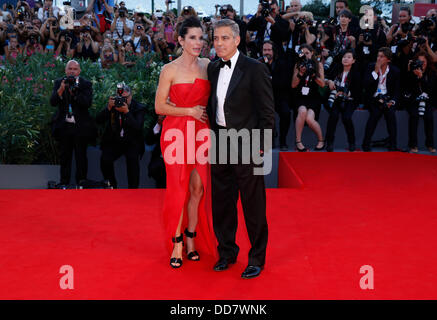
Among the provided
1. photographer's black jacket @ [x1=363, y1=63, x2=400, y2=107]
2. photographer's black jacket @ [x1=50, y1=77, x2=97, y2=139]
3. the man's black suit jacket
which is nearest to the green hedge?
photographer's black jacket @ [x1=50, y1=77, x2=97, y2=139]

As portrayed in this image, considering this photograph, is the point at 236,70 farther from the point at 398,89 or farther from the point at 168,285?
the point at 398,89

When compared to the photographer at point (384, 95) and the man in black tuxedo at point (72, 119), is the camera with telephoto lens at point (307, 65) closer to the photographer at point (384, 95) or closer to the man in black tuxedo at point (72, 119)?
the photographer at point (384, 95)

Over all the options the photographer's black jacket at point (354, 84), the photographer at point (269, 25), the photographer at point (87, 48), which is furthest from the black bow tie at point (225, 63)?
the photographer at point (87, 48)

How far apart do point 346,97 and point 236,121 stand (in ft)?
13.6

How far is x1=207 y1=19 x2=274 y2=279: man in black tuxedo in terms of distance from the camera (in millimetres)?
2799

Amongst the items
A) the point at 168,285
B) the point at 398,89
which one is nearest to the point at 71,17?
the point at 398,89

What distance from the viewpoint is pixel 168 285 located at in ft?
9.07

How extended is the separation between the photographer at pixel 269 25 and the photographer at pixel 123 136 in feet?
7.79

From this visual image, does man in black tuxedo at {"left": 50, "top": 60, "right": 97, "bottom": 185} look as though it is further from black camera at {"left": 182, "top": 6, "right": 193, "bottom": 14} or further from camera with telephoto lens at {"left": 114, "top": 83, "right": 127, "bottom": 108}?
black camera at {"left": 182, "top": 6, "right": 193, "bottom": 14}

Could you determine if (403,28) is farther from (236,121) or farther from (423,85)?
(236,121)

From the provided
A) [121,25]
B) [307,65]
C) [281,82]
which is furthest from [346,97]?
[121,25]

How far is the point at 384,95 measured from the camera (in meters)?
6.61

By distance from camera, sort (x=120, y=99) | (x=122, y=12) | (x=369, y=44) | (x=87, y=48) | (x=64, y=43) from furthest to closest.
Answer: (x=122, y=12) → (x=64, y=43) → (x=87, y=48) → (x=369, y=44) → (x=120, y=99)

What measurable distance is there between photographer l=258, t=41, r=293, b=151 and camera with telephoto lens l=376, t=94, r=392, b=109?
3.84 ft
